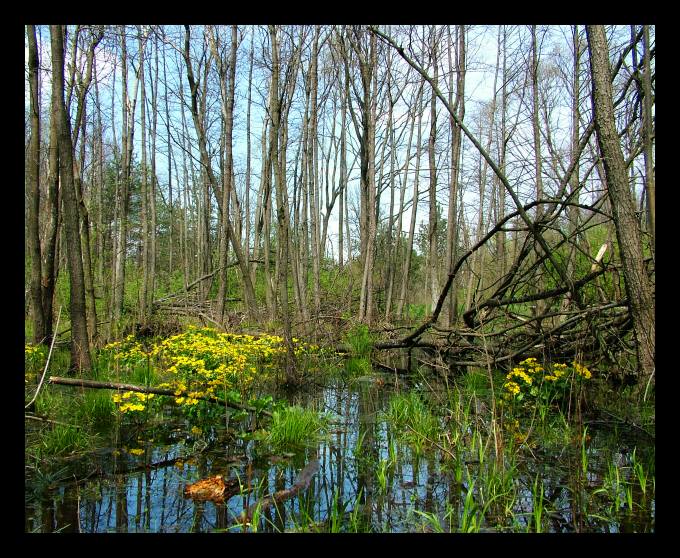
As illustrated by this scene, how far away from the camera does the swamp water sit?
270 centimetres

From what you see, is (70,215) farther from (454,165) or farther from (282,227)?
(454,165)

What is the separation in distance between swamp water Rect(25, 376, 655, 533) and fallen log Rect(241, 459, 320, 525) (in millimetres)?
48

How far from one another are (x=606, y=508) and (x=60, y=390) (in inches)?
225

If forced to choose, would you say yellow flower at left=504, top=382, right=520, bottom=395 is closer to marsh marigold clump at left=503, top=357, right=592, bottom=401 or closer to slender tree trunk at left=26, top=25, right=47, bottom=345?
marsh marigold clump at left=503, top=357, right=592, bottom=401

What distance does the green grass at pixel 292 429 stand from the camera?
4.23 m

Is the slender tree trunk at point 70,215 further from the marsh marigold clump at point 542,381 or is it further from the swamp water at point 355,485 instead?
the marsh marigold clump at point 542,381

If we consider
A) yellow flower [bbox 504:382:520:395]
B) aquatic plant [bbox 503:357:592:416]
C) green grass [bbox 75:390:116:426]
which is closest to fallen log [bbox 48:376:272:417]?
green grass [bbox 75:390:116:426]

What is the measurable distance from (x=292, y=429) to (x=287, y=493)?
1.26 m

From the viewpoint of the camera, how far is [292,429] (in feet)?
14.0

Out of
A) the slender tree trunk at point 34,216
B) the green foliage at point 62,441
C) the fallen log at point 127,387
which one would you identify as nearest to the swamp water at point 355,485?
the green foliage at point 62,441

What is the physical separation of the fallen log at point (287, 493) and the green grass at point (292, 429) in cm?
57
